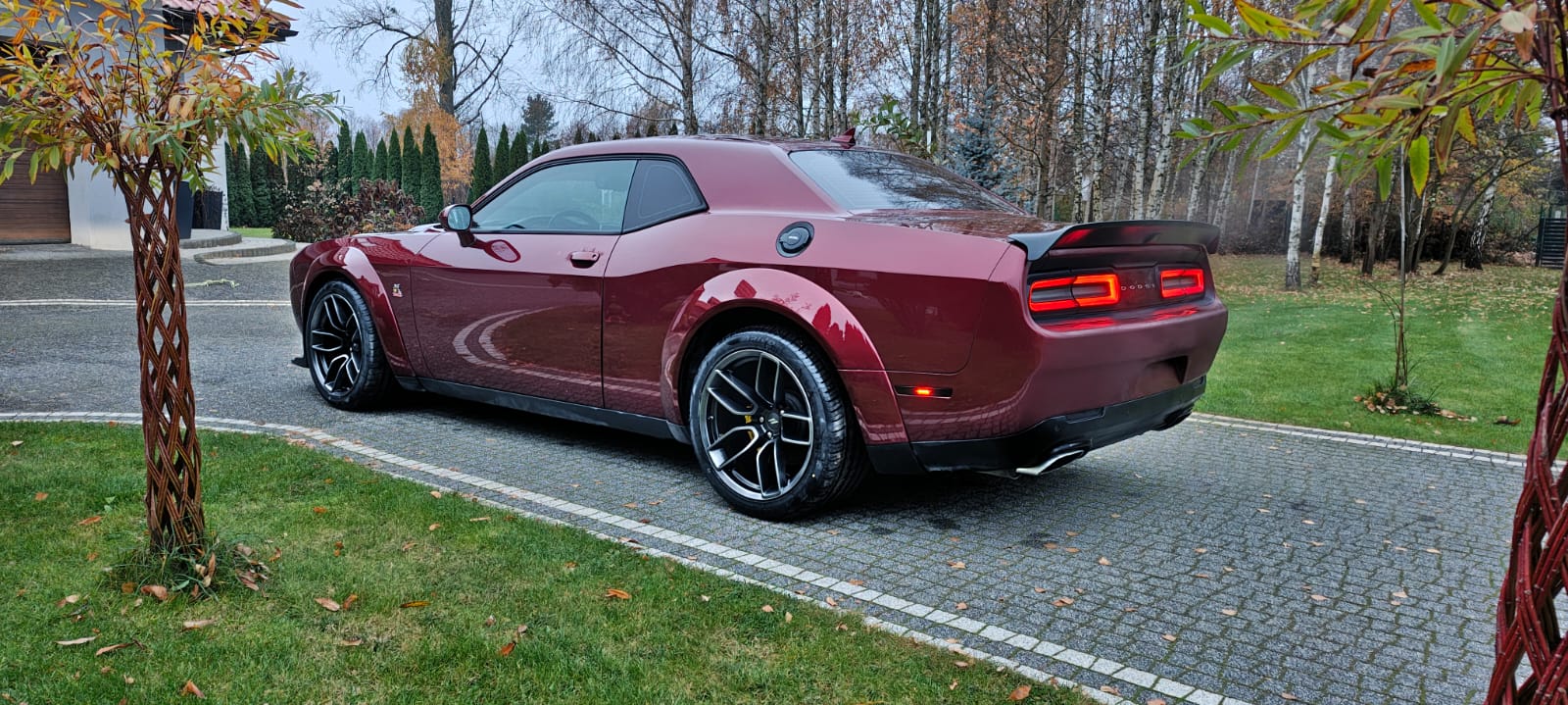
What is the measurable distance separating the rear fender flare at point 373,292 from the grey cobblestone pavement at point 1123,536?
1.20 feet

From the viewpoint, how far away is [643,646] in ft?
9.43

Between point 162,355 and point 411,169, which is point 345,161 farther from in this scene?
point 162,355

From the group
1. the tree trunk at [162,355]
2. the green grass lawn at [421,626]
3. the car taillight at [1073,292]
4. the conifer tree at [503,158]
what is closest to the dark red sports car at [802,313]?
the car taillight at [1073,292]

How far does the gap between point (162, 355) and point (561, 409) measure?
2.22 metres

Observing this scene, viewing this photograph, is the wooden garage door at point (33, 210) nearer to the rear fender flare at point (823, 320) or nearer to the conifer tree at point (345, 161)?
the conifer tree at point (345, 161)

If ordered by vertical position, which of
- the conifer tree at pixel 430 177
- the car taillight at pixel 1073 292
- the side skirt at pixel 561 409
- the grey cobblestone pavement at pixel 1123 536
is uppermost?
the conifer tree at pixel 430 177

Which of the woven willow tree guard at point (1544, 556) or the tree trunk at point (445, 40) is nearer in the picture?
the woven willow tree guard at point (1544, 556)

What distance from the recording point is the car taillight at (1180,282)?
420 centimetres

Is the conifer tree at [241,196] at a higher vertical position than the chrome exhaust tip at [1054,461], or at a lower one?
higher

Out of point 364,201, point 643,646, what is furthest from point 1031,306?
point 364,201

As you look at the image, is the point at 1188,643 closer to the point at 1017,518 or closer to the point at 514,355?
the point at 1017,518

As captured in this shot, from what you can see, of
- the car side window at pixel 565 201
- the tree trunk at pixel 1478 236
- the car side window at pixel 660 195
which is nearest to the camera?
the car side window at pixel 660 195

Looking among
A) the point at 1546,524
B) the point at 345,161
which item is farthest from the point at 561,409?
the point at 345,161

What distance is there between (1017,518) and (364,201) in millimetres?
19811
